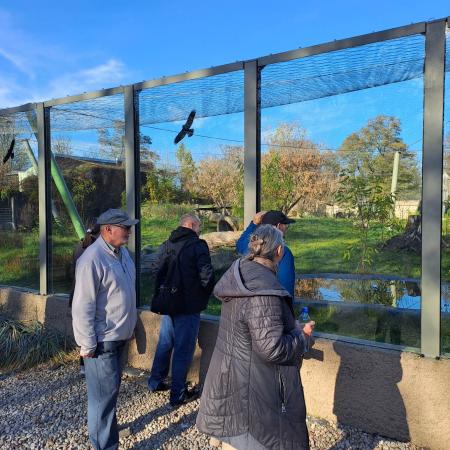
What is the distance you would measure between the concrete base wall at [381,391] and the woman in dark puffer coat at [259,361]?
1.32 meters

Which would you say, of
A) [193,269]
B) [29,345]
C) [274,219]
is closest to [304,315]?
[274,219]

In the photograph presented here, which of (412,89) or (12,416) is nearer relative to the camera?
(412,89)

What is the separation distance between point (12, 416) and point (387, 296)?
3447 mm

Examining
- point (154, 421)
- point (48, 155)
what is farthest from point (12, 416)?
point (48, 155)

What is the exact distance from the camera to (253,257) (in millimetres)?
2328

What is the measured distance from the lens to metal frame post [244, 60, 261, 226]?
421 cm

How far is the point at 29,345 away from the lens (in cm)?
515

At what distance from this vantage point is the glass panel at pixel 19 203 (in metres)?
6.31

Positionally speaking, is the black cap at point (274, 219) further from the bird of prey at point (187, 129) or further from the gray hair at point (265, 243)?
the bird of prey at point (187, 129)

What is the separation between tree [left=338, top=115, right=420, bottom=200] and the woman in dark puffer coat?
7.31ft

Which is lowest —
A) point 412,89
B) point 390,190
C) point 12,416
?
point 12,416

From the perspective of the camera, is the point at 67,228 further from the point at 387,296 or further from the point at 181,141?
the point at 387,296

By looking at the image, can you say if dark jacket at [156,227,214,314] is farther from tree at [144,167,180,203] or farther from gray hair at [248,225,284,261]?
gray hair at [248,225,284,261]

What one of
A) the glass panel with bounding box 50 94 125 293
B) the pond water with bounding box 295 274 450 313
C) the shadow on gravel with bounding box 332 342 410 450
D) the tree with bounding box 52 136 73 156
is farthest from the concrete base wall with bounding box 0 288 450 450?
the tree with bounding box 52 136 73 156
